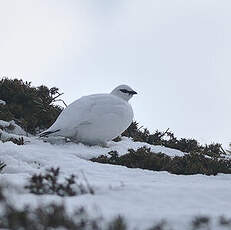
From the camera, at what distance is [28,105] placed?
35.4ft

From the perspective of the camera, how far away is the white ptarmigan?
8.27m

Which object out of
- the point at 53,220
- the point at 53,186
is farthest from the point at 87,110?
the point at 53,220

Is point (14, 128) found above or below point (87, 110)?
below

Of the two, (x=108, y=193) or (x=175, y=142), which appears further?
(x=175, y=142)

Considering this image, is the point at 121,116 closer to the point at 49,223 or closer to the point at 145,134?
the point at 145,134

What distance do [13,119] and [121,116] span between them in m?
2.46

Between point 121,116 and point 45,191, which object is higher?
point 121,116

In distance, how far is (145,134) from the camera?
11.2m

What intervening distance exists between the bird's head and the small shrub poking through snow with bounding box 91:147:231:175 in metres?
1.80

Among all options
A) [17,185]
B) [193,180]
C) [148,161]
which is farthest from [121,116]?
[17,185]

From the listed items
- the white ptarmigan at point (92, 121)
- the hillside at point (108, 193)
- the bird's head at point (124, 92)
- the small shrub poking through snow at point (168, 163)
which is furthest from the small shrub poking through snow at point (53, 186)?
the bird's head at point (124, 92)

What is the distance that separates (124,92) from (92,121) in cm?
126

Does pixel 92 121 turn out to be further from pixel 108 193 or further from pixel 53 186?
pixel 53 186

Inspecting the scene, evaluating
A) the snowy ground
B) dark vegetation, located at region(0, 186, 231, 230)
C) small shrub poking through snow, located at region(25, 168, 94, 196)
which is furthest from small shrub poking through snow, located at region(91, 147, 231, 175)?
dark vegetation, located at region(0, 186, 231, 230)
